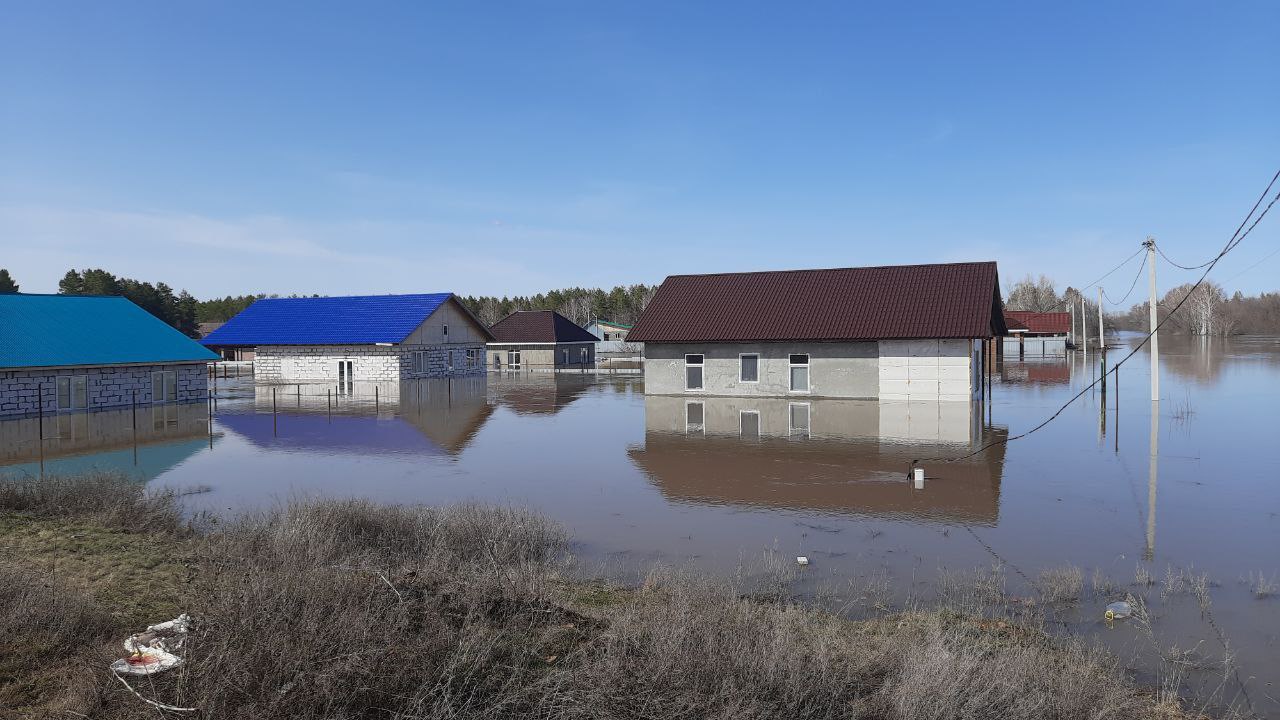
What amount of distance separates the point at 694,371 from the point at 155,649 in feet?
94.0

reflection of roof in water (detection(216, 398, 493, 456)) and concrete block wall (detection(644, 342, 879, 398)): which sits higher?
concrete block wall (detection(644, 342, 879, 398))

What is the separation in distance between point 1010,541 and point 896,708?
22.3ft

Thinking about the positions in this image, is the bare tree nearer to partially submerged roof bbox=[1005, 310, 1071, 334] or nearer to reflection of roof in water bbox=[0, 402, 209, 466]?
partially submerged roof bbox=[1005, 310, 1071, 334]

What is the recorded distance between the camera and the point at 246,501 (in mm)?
14164

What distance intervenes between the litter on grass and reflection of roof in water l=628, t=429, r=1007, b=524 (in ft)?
30.7

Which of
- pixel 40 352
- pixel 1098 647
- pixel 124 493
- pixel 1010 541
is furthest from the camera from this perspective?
pixel 40 352

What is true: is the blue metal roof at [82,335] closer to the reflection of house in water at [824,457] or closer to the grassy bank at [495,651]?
the reflection of house in water at [824,457]

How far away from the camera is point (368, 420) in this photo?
27.7 metres

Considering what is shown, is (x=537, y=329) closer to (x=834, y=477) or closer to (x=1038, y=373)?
(x=1038, y=373)

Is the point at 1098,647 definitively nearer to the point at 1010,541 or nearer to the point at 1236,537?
the point at 1010,541

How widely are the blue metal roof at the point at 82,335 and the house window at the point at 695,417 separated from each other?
2071 centimetres

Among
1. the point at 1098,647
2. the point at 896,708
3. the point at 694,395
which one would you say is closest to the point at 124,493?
the point at 896,708

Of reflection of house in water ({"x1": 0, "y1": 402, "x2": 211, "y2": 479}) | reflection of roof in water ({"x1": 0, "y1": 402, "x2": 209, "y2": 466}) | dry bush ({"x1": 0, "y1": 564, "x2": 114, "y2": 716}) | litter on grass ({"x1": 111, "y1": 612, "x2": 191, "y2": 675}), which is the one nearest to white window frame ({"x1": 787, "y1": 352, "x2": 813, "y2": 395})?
reflection of house in water ({"x1": 0, "y1": 402, "x2": 211, "y2": 479})

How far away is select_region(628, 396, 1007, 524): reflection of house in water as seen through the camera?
14.0 meters
